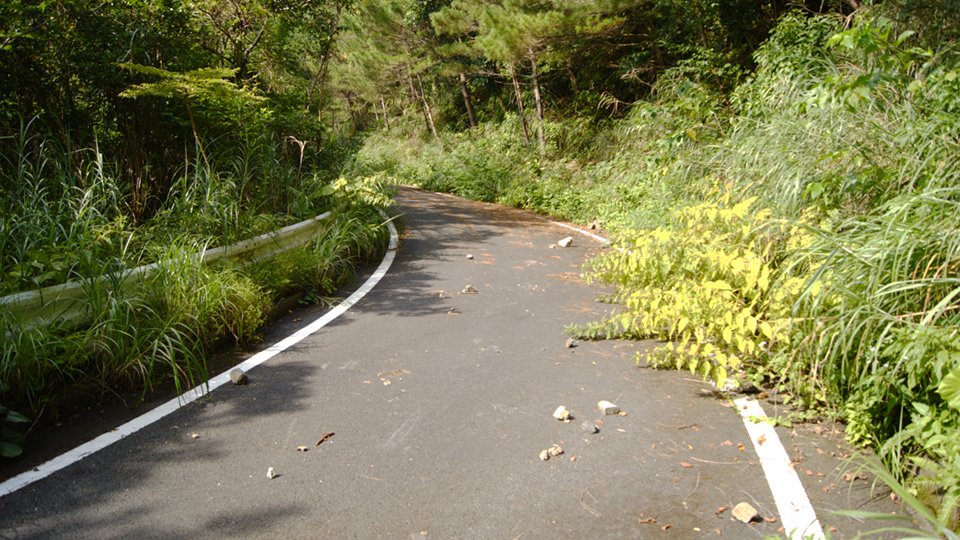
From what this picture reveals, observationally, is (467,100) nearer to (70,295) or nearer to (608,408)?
(70,295)

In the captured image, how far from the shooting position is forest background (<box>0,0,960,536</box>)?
4.57 metres

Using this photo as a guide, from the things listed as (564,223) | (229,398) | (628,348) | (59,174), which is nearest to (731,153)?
(628,348)

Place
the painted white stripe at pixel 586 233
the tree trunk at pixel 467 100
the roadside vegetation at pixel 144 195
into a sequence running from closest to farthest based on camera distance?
1. the roadside vegetation at pixel 144 195
2. the painted white stripe at pixel 586 233
3. the tree trunk at pixel 467 100

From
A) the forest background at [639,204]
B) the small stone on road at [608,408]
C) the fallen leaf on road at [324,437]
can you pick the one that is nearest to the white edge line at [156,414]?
the forest background at [639,204]

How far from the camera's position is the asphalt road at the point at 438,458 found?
3.58 metres

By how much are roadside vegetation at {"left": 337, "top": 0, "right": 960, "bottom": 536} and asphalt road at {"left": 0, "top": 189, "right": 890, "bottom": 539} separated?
43 cm

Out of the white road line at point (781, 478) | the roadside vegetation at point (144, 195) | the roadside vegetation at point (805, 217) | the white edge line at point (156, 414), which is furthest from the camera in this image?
the roadside vegetation at point (144, 195)

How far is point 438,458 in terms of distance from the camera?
14.0 ft

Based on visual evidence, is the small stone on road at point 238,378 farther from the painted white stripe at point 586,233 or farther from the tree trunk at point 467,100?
the tree trunk at point 467,100

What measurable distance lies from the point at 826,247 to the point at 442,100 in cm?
3363

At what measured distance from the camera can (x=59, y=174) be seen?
713 centimetres

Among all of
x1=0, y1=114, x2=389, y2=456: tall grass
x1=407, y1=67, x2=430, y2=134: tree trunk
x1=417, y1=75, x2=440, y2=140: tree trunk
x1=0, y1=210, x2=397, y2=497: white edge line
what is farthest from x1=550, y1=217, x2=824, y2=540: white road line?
x1=407, y1=67, x2=430, y2=134: tree trunk

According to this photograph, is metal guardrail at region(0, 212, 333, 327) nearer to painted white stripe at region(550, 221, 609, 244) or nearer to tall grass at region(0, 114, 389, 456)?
tall grass at region(0, 114, 389, 456)

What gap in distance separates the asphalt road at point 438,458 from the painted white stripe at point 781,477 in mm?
65
